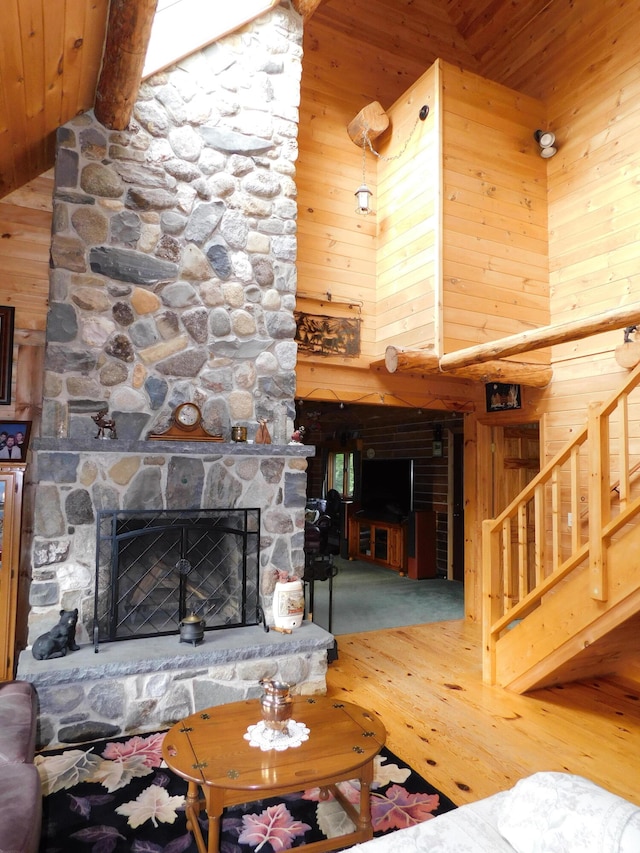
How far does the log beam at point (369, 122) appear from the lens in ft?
15.3

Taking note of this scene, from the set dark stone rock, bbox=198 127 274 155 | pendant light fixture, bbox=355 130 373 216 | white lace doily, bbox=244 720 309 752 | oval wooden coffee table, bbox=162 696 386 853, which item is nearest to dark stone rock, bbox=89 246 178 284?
dark stone rock, bbox=198 127 274 155

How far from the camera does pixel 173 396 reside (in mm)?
3486

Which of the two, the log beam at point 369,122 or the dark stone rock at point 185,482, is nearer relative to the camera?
the dark stone rock at point 185,482

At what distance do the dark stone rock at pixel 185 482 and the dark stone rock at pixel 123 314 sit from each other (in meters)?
0.90

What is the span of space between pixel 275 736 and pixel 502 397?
12.8 ft

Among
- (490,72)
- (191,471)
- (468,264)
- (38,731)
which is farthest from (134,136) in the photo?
(490,72)

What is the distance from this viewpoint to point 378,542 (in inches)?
326

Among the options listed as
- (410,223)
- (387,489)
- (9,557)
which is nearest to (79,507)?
(9,557)

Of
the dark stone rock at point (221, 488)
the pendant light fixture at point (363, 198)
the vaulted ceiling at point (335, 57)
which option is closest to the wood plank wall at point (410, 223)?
the pendant light fixture at point (363, 198)

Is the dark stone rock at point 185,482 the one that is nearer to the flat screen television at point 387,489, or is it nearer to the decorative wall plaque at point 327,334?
the decorative wall plaque at point 327,334

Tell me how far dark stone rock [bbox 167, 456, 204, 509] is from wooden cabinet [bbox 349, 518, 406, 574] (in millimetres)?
4719

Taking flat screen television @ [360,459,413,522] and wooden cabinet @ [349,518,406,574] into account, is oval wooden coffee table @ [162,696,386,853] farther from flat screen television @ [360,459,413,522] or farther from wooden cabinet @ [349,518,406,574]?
flat screen television @ [360,459,413,522]

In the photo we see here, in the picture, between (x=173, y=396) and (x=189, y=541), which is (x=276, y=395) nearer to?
(x=173, y=396)

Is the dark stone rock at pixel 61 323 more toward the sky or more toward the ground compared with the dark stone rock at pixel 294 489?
more toward the sky
